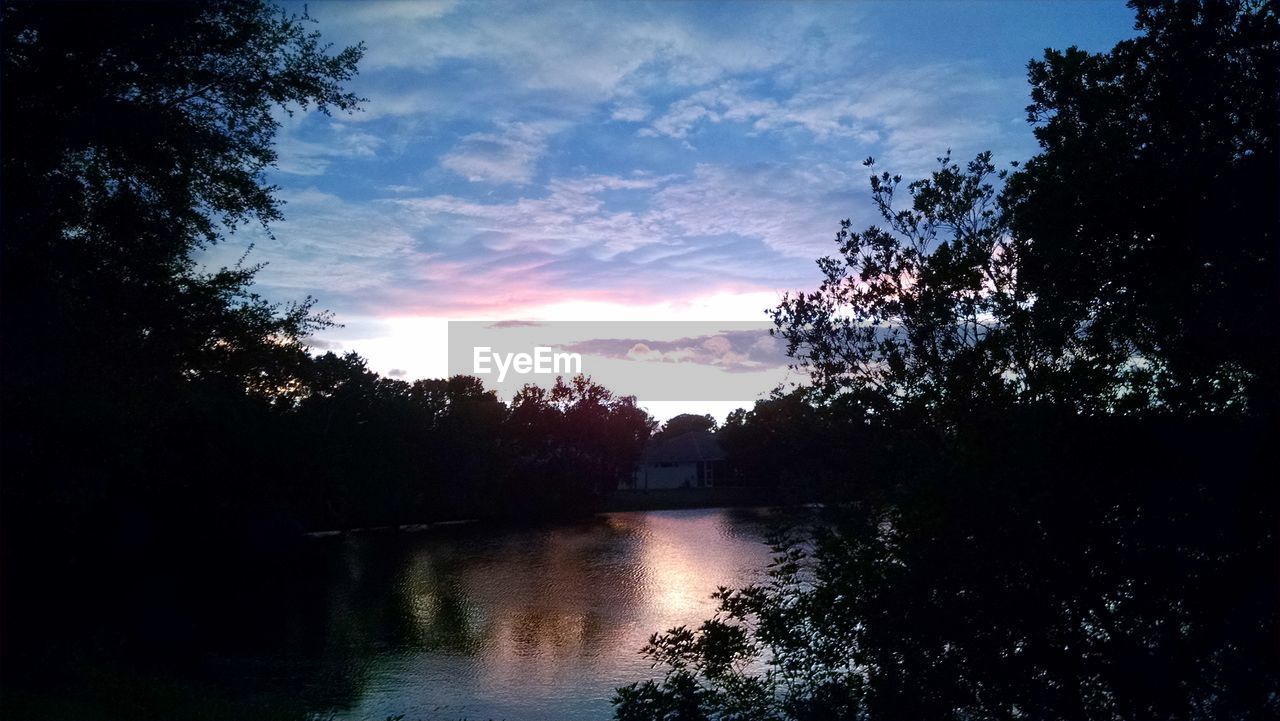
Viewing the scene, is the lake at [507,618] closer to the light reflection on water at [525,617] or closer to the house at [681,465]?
the light reflection on water at [525,617]

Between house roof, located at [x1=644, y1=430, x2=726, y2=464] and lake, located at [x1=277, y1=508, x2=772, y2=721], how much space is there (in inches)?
1380

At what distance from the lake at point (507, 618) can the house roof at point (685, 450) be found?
115 feet

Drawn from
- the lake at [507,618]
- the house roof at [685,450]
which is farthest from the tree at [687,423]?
the lake at [507,618]

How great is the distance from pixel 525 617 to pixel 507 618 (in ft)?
1.26

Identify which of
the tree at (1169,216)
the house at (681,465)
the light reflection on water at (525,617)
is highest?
the tree at (1169,216)

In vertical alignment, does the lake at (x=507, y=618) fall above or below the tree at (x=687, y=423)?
below

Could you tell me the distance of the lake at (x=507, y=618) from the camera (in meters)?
12.4

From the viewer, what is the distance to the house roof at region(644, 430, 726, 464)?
2822 inches

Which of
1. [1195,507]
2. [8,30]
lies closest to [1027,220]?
[1195,507]

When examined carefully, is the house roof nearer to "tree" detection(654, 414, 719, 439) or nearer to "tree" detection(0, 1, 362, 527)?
"tree" detection(654, 414, 719, 439)

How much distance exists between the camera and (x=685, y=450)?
73.8 meters

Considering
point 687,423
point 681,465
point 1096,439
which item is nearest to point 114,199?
point 1096,439

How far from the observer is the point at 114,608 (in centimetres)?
2059

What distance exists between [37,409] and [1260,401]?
12173 mm
